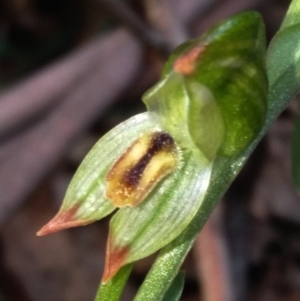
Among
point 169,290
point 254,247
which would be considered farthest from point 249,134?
point 254,247

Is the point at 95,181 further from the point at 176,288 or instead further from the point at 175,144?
the point at 176,288

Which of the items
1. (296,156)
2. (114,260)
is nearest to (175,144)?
(114,260)

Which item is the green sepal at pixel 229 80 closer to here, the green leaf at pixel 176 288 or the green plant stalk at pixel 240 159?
the green plant stalk at pixel 240 159

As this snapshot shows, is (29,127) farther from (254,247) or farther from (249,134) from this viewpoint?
(249,134)

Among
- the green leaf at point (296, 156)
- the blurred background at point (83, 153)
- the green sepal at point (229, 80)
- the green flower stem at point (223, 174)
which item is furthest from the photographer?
the blurred background at point (83, 153)

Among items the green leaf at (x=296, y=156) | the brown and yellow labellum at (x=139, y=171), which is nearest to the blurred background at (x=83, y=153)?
the green leaf at (x=296, y=156)

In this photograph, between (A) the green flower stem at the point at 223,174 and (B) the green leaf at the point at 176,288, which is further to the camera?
(B) the green leaf at the point at 176,288

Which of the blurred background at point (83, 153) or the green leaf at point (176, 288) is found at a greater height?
the green leaf at point (176, 288)

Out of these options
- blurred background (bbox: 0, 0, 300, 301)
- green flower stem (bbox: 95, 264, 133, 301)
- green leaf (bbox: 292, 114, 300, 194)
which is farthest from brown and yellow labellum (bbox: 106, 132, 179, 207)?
blurred background (bbox: 0, 0, 300, 301)
